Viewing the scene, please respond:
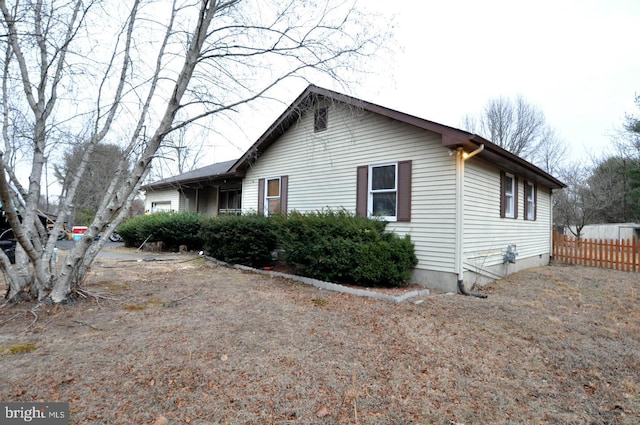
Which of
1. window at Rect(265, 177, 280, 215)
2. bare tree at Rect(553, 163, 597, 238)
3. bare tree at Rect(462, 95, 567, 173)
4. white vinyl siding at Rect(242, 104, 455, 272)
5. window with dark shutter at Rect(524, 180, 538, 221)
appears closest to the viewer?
white vinyl siding at Rect(242, 104, 455, 272)

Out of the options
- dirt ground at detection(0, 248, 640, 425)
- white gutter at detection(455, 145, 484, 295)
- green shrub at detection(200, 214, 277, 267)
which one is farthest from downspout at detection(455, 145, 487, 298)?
green shrub at detection(200, 214, 277, 267)

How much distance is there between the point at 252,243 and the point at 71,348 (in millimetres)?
5269

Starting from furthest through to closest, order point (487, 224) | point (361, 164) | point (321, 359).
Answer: point (361, 164)
point (487, 224)
point (321, 359)

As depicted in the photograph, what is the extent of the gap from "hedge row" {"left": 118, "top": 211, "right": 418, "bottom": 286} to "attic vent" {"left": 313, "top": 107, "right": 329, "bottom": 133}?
296 cm

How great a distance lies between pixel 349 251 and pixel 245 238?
3303 millimetres

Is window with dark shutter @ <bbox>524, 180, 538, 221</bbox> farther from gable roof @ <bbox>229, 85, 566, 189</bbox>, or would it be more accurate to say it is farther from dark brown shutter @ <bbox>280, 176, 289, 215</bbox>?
dark brown shutter @ <bbox>280, 176, 289, 215</bbox>

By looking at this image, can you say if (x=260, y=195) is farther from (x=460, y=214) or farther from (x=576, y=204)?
(x=576, y=204)

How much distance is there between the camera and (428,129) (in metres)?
6.57

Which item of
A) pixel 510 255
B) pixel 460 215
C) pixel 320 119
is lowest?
pixel 510 255

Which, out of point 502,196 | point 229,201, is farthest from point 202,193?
point 502,196

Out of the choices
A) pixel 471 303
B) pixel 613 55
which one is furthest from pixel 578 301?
pixel 613 55

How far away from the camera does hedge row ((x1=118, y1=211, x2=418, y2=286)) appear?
20.9 feet

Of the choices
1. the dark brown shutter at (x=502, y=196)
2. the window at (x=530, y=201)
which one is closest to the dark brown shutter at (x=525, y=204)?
the window at (x=530, y=201)

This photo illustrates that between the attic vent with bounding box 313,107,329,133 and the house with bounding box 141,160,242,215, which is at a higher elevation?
the attic vent with bounding box 313,107,329,133
